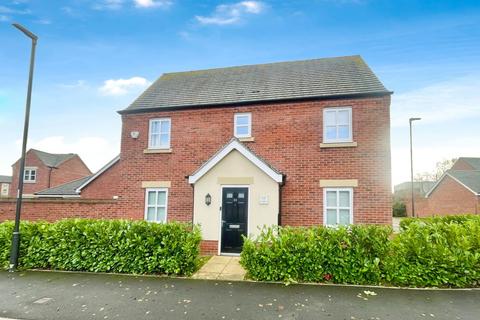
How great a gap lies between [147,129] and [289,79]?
6.93 metres

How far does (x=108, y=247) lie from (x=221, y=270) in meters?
3.24

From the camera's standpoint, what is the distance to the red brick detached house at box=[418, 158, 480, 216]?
27734 mm

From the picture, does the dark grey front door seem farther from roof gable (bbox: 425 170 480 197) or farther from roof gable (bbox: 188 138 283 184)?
roof gable (bbox: 425 170 480 197)

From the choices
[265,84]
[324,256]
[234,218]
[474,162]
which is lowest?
[324,256]

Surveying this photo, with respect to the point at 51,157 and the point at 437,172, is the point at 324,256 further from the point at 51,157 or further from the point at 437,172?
the point at 437,172

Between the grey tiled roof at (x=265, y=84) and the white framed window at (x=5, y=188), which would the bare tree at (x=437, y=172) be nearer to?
the grey tiled roof at (x=265, y=84)

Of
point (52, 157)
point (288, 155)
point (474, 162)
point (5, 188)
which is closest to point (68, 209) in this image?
point (288, 155)

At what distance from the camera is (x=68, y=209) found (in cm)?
1153

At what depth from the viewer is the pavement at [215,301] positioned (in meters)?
4.92

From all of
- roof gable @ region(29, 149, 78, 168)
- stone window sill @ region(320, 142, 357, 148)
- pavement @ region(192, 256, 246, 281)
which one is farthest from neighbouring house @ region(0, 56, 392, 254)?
roof gable @ region(29, 149, 78, 168)

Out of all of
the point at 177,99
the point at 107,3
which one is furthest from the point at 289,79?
the point at 107,3

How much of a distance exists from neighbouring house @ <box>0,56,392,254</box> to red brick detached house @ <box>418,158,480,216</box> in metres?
24.2

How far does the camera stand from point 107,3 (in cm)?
1002

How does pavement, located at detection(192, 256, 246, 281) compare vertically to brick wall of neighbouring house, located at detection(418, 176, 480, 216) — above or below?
below
